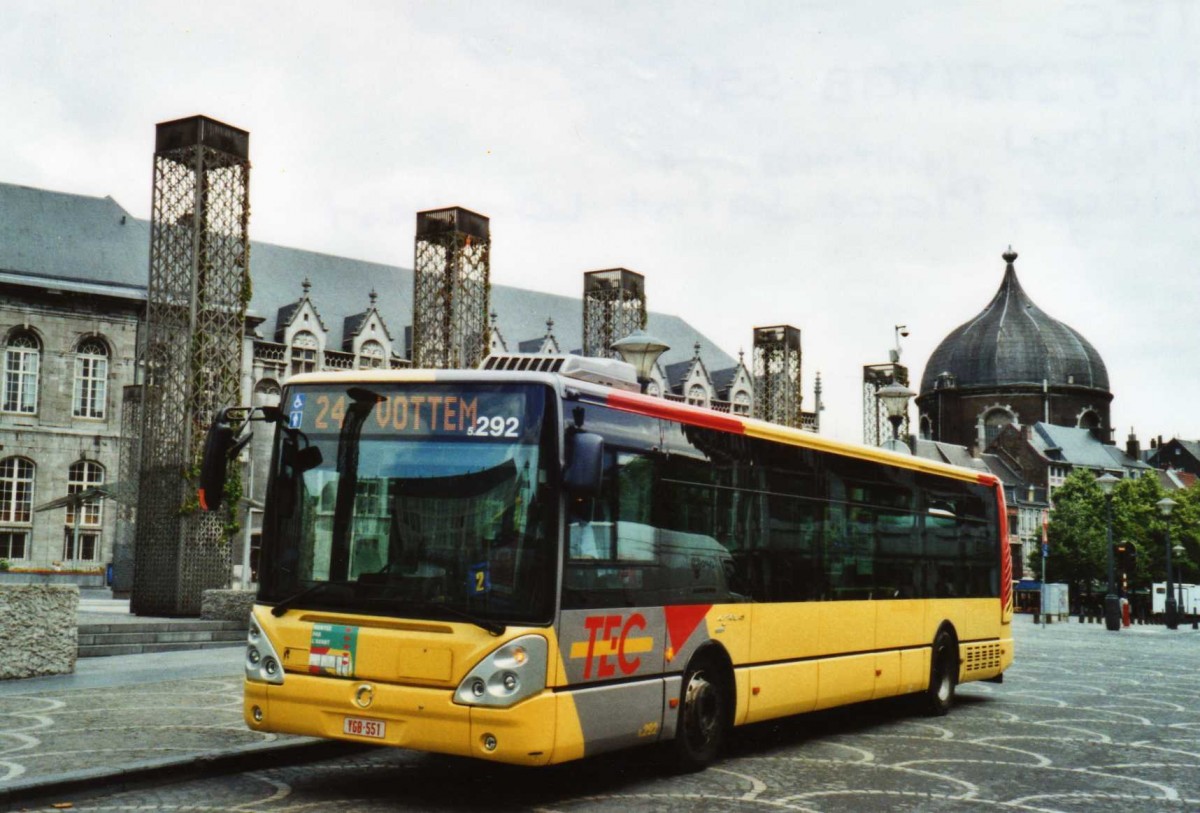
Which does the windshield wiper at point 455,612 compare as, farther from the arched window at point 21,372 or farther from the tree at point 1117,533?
the tree at point 1117,533

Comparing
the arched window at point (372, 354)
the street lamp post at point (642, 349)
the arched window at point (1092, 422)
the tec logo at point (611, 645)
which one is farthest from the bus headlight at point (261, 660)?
the arched window at point (1092, 422)

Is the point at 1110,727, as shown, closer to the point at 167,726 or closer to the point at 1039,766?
the point at 1039,766

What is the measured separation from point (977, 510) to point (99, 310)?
44782 mm

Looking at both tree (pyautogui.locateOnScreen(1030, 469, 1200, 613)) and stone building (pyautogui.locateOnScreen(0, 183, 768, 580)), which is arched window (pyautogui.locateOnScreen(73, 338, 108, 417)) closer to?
stone building (pyautogui.locateOnScreen(0, 183, 768, 580))

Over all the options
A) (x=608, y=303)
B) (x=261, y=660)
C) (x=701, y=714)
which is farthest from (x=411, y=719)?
(x=608, y=303)

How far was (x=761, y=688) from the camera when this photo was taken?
10.4 meters

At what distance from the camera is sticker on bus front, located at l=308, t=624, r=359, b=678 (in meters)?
8.10

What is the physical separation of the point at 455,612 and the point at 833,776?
3.39 meters

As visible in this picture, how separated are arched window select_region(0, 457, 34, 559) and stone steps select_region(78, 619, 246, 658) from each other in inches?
1305

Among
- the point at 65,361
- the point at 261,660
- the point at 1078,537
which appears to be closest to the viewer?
the point at 261,660

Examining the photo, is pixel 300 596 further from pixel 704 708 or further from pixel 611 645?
pixel 704 708

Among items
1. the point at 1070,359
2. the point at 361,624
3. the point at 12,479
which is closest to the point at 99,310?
the point at 12,479

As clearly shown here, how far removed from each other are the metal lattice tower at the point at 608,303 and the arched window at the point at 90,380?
23542mm

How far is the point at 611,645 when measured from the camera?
8.52 m
